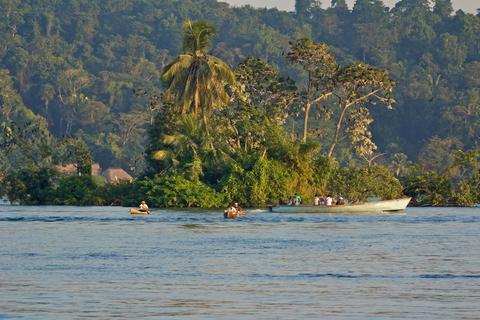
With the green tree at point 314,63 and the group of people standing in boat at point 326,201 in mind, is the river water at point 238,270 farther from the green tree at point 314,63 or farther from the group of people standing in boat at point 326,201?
the green tree at point 314,63

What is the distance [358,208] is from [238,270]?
46.6 meters

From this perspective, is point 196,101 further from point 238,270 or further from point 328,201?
point 238,270

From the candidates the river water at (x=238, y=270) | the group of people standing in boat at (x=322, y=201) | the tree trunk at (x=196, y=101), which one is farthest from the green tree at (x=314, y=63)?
the river water at (x=238, y=270)

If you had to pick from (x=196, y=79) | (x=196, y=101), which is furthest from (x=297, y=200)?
(x=196, y=79)

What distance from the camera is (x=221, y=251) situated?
51969mm

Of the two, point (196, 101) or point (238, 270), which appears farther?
point (196, 101)

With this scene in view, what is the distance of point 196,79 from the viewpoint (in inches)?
3893

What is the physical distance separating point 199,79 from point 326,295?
64.6 m

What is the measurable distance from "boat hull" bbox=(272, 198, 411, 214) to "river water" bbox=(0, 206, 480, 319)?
1171cm

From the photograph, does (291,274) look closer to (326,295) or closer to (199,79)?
(326,295)

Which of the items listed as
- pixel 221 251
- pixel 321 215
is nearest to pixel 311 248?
pixel 221 251

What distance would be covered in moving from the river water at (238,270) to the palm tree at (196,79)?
2419 centimetres

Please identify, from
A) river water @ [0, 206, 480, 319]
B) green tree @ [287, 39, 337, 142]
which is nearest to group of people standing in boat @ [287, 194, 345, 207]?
river water @ [0, 206, 480, 319]

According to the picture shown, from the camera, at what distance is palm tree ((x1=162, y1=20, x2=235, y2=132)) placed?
98.8 metres
